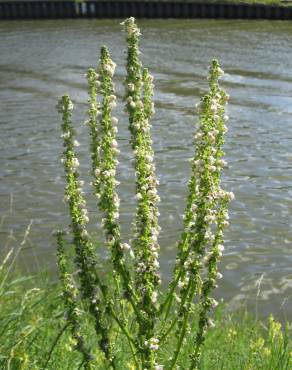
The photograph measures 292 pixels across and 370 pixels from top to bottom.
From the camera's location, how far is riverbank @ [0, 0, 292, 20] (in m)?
46.3

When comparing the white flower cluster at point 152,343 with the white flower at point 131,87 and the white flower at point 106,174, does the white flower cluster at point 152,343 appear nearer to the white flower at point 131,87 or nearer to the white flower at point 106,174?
the white flower at point 106,174

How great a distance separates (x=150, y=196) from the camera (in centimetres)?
425

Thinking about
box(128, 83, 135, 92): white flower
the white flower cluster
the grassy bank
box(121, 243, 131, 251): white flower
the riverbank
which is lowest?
the riverbank

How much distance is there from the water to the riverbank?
21.1 ft

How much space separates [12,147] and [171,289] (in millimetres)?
15750

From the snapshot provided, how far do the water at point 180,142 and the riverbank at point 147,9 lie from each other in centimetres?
643

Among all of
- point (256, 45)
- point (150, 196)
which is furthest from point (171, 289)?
point (256, 45)

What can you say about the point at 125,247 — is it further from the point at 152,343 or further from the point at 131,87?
the point at 131,87

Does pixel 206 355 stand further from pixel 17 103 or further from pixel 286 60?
pixel 286 60

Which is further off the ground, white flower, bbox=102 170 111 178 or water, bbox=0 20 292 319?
white flower, bbox=102 170 111 178

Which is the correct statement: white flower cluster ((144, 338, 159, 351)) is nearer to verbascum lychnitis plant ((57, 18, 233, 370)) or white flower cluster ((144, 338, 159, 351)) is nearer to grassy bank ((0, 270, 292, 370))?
verbascum lychnitis plant ((57, 18, 233, 370))

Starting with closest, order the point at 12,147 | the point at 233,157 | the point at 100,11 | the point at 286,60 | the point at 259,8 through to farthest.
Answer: the point at 233,157
the point at 12,147
the point at 286,60
the point at 259,8
the point at 100,11

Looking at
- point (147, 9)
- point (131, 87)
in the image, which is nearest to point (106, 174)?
point (131, 87)

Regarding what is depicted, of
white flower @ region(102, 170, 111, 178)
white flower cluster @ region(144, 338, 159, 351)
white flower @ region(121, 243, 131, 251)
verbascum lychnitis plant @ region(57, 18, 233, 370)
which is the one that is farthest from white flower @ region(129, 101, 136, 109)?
white flower cluster @ region(144, 338, 159, 351)
